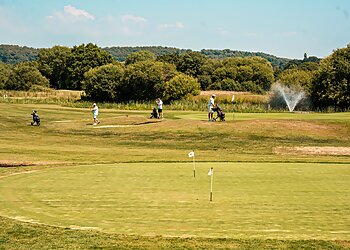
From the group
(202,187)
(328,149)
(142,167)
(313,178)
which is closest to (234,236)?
(202,187)

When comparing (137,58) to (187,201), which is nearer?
(187,201)

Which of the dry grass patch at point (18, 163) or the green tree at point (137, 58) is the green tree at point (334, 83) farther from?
the green tree at point (137, 58)

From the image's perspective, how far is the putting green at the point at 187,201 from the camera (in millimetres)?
12188

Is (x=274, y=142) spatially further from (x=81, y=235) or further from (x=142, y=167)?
(x=81, y=235)

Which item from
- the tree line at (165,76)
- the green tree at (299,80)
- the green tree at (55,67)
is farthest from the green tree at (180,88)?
the green tree at (55,67)

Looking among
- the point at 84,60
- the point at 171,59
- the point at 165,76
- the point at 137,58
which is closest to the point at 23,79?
the point at 84,60

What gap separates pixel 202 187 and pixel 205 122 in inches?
952

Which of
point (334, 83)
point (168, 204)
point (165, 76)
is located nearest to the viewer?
point (168, 204)

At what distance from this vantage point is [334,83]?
247ft

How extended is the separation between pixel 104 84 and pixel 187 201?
93.5 m

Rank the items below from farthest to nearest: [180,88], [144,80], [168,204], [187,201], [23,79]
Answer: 1. [23,79]
2. [144,80]
3. [180,88]
4. [187,201]
5. [168,204]

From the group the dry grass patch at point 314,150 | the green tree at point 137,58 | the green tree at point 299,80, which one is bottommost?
the dry grass patch at point 314,150

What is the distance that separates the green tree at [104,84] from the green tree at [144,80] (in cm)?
156

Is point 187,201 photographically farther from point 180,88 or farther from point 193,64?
point 193,64
